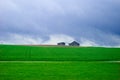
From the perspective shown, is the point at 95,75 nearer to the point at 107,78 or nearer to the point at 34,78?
the point at 107,78

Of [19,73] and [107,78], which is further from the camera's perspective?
[19,73]

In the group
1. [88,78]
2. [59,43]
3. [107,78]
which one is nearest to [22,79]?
[88,78]

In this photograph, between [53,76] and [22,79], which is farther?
[53,76]

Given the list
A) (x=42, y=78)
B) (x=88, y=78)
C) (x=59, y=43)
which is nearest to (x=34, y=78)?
(x=42, y=78)

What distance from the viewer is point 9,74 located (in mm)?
21516

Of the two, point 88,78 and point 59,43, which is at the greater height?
point 59,43

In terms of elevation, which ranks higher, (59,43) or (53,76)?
(59,43)

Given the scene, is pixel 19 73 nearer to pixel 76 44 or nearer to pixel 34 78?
pixel 34 78

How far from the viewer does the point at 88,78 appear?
20188 mm

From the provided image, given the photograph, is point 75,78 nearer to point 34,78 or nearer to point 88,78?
point 88,78

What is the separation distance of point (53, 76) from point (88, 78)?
252 centimetres

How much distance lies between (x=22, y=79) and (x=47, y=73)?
3.37 m

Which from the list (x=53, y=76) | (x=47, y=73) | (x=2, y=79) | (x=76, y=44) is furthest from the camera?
(x=76, y=44)

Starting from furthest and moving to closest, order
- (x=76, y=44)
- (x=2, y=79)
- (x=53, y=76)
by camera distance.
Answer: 1. (x=76, y=44)
2. (x=53, y=76)
3. (x=2, y=79)
